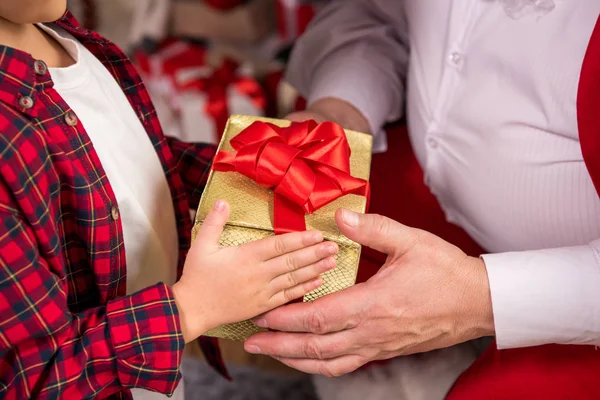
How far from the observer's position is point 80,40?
819mm

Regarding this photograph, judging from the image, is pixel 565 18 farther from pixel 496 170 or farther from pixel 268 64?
pixel 268 64

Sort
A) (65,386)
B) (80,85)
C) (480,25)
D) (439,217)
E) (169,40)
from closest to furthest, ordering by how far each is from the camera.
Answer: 1. (65,386)
2. (80,85)
3. (480,25)
4. (439,217)
5. (169,40)

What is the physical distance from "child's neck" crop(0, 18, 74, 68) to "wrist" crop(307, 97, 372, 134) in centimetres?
40

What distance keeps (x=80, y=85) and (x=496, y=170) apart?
1.76 feet

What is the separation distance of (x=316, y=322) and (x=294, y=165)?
0.58ft

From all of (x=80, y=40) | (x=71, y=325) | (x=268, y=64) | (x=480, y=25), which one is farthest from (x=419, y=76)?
(x=268, y=64)

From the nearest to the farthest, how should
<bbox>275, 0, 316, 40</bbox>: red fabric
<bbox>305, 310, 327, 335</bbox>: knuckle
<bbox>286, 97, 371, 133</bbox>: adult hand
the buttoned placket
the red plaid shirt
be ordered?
the red plaid shirt, <bbox>305, 310, 327, 335</bbox>: knuckle, the buttoned placket, <bbox>286, 97, 371, 133</bbox>: adult hand, <bbox>275, 0, 316, 40</bbox>: red fabric

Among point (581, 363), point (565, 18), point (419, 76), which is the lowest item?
point (581, 363)

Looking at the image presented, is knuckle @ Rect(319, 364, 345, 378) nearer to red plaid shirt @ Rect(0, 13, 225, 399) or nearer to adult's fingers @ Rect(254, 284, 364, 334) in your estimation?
adult's fingers @ Rect(254, 284, 364, 334)

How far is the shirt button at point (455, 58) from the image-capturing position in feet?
2.88

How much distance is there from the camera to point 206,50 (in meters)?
1.77

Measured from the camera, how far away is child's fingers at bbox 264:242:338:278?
25.4 inches

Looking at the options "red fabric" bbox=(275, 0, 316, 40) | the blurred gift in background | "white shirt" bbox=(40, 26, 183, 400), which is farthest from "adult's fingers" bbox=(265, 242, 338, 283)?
"red fabric" bbox=(275, 0, 316, 40)

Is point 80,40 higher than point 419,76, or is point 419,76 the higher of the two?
point 80,40
